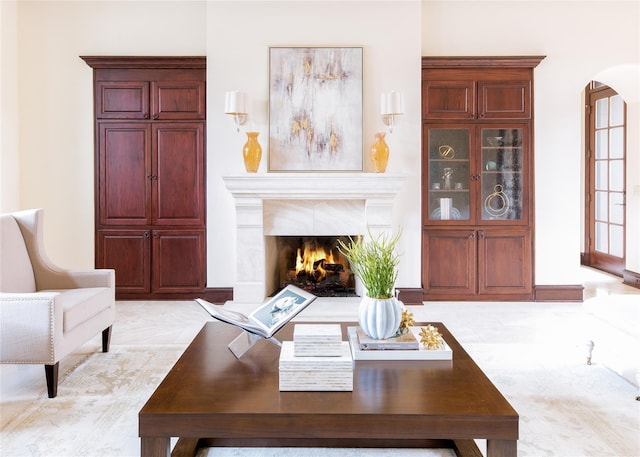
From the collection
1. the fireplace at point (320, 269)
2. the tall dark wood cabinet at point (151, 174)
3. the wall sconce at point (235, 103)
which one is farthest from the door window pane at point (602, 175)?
the tall dark wood cabinet at point (151, 174)

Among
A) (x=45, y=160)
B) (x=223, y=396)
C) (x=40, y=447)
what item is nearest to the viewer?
(x=223, y=396)

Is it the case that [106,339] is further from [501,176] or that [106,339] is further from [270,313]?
[501,176]

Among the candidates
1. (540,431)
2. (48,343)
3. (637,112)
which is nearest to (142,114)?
(48,343)

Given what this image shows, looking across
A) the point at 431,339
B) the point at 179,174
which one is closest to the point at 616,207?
the point at 179,174

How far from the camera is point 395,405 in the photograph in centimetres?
191

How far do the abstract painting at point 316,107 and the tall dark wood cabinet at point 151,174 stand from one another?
30.6 inches

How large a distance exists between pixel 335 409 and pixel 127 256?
416 centimetres

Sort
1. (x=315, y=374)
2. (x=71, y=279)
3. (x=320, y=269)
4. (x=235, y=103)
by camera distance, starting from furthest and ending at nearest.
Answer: (x=320, y=269) < (x=235, y=103) < (x=71, y=279) < (x=315, y=374)

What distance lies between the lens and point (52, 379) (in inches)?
115

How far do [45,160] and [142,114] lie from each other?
1.15 m

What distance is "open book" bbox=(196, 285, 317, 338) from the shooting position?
95.7 inches

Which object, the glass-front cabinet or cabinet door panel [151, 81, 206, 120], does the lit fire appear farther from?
cabinet door panel [151, 81, 206, 120]

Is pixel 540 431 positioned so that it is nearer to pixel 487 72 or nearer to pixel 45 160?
pixel 487 72

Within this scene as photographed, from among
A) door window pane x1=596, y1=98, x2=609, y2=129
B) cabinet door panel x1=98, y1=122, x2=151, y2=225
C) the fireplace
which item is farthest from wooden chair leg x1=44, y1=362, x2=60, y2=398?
door window pane x1=596, y1=98, x2=609, y2=129
